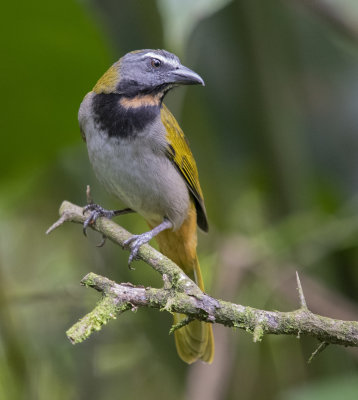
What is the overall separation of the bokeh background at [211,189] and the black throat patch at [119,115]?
465 mm

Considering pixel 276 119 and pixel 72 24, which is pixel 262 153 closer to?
pixel 276 119

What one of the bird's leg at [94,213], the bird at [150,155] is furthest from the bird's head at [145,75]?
the bird's leg at [94,213]

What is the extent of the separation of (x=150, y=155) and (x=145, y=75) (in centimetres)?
54

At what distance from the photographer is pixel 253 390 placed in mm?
4746

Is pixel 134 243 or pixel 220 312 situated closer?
pixel 220 312

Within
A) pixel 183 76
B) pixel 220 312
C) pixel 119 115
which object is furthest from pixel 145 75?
pixel 220 312

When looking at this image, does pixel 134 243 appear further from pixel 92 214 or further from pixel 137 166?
pixel 137 166

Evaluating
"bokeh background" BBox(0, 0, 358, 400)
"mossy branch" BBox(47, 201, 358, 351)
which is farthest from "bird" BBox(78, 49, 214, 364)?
"mossy branch" BBox(47, 201, 358, 351)

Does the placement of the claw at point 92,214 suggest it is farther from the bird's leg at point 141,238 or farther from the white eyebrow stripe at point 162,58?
the white eyebrow stripe at point 162,58

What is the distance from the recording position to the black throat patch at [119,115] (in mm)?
3816

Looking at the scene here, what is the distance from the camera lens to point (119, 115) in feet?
12.6

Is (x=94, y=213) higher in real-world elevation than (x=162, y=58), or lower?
lower

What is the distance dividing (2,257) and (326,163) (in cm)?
256

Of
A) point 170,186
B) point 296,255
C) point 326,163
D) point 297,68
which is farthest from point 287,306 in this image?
point 297,68
